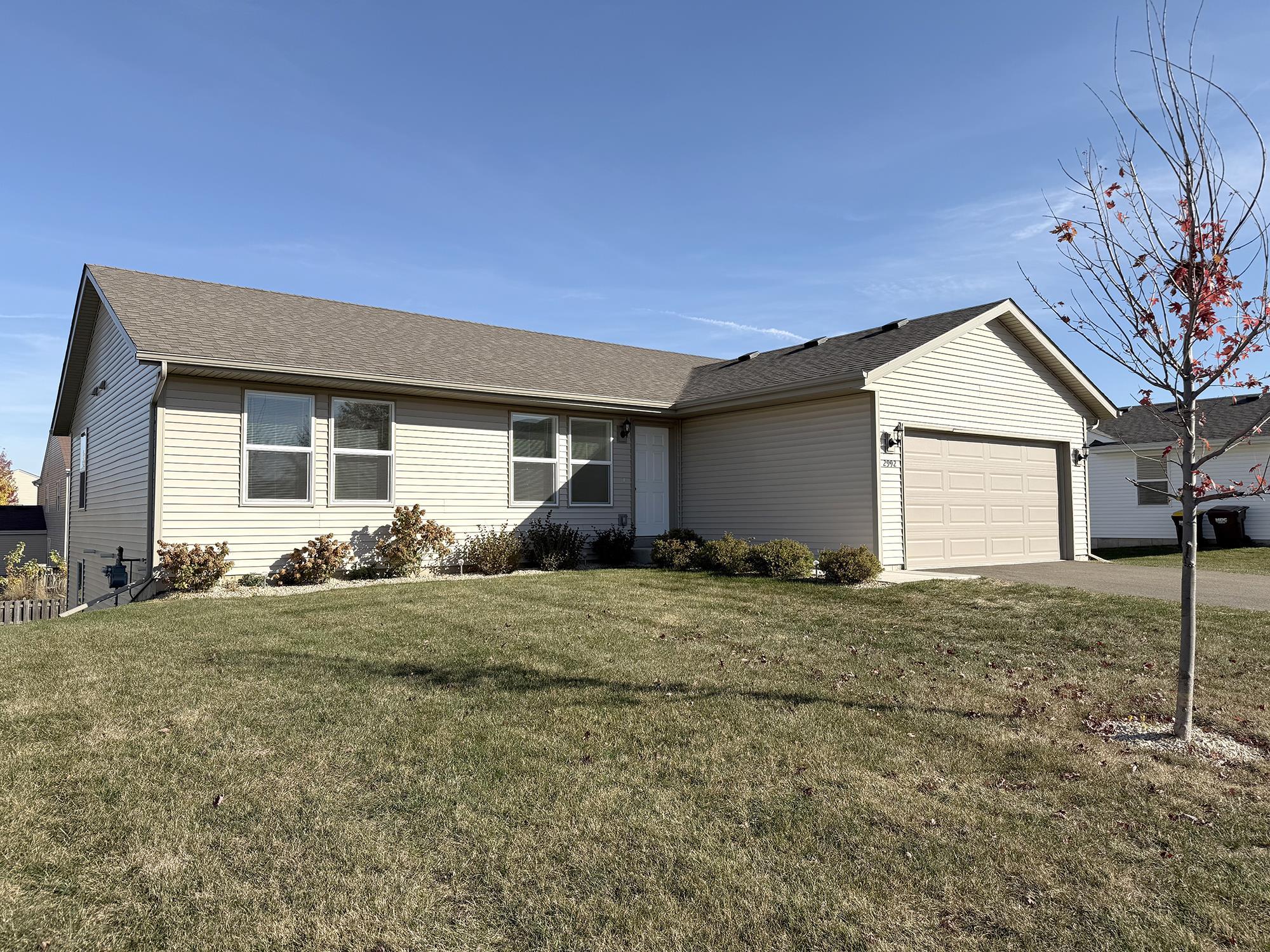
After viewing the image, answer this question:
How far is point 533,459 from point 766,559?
16.3 ft

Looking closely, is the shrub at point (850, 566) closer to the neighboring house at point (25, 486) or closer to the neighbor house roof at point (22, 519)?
the neighbor house roof at point (22, 519)

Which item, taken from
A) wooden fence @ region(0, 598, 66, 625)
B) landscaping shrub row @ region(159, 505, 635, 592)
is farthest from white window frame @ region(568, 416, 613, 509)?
wooden fence @ region(0, 598, 66, 625)

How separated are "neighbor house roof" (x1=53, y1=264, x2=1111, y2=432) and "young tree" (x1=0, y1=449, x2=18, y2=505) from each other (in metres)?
28.5

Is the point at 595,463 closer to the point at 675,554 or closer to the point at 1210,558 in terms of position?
the point at 675,554

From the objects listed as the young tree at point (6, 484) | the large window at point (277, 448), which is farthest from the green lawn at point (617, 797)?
the young tree at point (6, 484)

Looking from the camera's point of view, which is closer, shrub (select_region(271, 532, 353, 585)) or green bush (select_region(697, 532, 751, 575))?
shrub (select_region(271, 532, 353, 585))

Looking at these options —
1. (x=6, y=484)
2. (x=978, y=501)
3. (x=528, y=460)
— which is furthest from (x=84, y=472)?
(x=6, y=484)

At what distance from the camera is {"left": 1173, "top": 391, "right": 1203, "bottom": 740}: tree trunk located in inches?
188

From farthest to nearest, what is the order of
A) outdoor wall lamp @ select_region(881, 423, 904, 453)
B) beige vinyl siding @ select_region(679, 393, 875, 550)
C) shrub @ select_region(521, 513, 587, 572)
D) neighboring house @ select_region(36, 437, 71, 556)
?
neighboring house @ select_region(36, 437, 71, 556) → shrub @ select_region(521, 513, 587, 572) → beige vinyl siding @ select_region(679, 393, 875, 550) → outdoor wall lamp @ select_region(881, 423, 904, 453)

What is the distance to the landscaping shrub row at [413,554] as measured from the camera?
35.6ft

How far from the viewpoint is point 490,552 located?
517 inches

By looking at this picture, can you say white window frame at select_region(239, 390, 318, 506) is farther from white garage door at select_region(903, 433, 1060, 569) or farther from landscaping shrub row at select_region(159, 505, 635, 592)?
white garage door at select_region(903, 433, 1060, 569)

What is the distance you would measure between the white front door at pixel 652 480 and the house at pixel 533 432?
4 centimetres

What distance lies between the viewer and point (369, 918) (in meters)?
2.75
